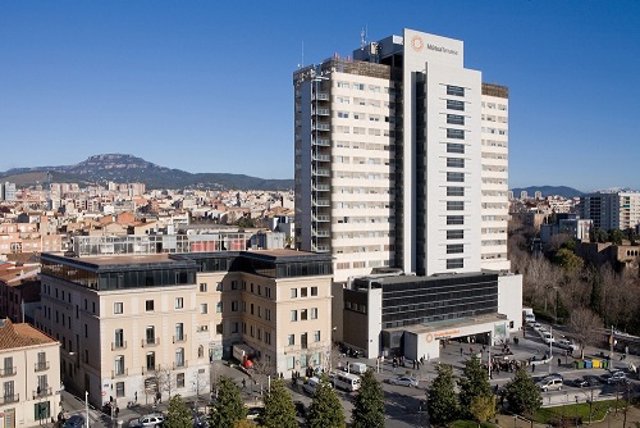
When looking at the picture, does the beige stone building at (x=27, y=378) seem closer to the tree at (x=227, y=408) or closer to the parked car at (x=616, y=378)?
the tree at (x=227, y=408)

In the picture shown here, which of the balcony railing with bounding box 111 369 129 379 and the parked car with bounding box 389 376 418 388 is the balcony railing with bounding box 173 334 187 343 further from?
the parked car with bounding box 389 376 418 388

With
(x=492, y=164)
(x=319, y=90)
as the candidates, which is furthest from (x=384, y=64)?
(x=492, y=164)

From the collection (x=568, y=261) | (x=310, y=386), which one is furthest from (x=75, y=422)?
(x=568, y=261)

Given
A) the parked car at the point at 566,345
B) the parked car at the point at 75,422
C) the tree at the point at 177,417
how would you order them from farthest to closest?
the parked car at the point at 566,345
the parked car at the point at 75,422
the tree at the point at 177,417

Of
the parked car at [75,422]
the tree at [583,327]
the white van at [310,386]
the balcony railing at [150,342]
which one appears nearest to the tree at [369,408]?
the white van at [310,386]

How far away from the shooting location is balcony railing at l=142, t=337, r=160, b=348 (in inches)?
1525

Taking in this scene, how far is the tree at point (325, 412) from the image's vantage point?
31969 mm

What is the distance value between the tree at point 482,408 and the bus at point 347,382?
28.6ft

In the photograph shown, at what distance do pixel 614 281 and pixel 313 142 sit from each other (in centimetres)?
4028

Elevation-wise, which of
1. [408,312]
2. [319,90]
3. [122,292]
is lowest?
[408,312]

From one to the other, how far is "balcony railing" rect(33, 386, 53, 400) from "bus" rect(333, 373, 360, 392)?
1778 centimetres

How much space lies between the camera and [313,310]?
46125 mm

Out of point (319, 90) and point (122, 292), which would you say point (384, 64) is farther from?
point (122, 292)

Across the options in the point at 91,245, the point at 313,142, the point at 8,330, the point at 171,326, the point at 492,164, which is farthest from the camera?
the point at 492,164
